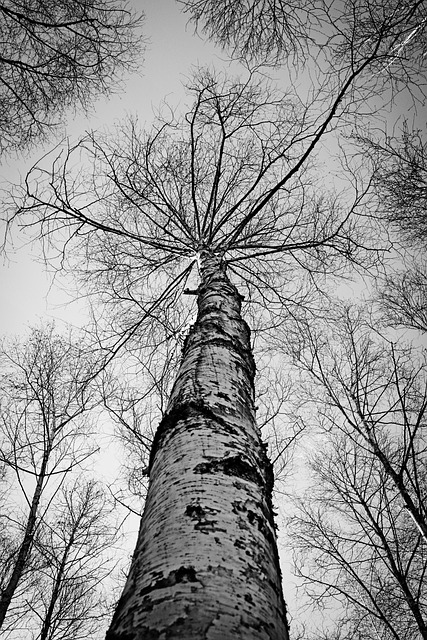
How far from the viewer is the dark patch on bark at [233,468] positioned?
1.05 metres

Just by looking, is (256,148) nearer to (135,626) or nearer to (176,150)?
(176,150)

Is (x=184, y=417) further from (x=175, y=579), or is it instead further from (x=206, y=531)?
(x=175, y=579)

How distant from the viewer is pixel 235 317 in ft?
8.21

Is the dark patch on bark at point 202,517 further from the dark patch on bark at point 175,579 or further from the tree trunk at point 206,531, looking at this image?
the dark patch on bark at point 175,579

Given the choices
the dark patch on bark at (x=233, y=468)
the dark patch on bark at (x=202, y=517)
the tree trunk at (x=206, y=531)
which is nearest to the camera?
the tree trunk at (x=206, y=531)

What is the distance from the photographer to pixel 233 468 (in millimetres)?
1081

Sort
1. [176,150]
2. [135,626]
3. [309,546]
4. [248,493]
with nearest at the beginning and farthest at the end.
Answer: [135,626]
[248,493]
[176,150]
[309,546]

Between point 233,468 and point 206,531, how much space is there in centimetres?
26

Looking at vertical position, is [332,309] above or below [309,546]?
above

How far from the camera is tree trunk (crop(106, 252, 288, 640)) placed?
24.9 inches

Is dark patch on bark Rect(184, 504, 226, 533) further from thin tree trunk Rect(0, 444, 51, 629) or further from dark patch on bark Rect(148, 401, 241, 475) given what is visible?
thin tree trunk Rect(0, 444, 51, 629)

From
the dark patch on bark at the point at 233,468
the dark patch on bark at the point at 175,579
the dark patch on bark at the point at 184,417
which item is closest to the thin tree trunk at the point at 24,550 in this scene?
the dark patch on bark at the point at 184,417

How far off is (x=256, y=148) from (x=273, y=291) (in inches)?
81.3

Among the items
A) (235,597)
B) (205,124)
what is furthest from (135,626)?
(205,124)
